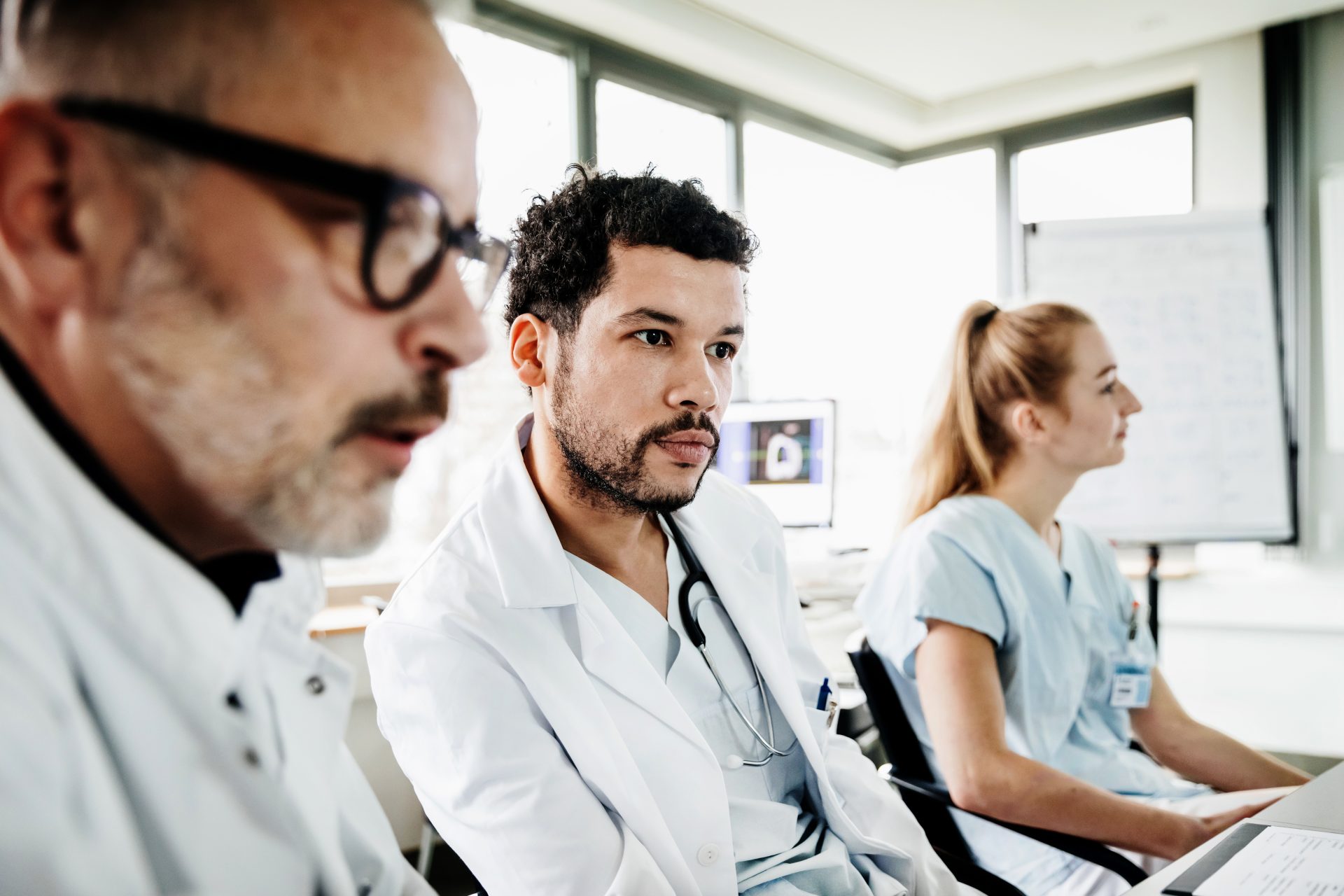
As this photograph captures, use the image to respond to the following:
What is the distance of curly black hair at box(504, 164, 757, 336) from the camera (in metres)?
1.25

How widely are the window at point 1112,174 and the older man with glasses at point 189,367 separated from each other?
406cm

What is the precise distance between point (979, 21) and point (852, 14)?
0.56 meters

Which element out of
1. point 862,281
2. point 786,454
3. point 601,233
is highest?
point 862,281

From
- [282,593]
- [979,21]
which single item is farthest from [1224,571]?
[282,593]

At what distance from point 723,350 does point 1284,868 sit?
918mm

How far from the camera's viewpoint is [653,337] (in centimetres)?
124

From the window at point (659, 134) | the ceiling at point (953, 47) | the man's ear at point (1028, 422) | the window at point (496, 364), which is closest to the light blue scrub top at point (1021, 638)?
the man's ear at point (1028, 422)

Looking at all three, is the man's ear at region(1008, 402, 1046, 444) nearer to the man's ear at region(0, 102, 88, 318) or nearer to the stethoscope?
the stethoscope

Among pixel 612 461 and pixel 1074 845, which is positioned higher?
pixel 612 461

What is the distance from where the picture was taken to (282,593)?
61cm

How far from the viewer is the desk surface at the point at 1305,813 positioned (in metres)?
0.92

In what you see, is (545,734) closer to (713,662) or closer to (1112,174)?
(713,662)

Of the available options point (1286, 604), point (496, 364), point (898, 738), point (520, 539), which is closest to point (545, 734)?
point (520, 539)

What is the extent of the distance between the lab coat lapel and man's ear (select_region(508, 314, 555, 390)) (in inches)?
13.3
